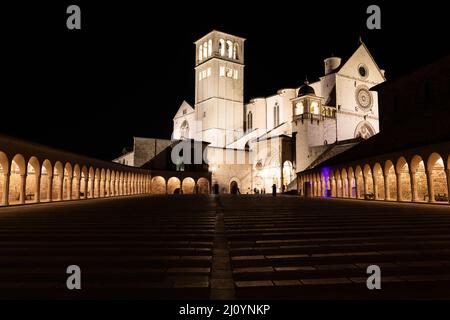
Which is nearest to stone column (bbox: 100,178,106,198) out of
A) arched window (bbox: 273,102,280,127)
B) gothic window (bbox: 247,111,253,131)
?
arched window (bbox: 273,102,280,127)

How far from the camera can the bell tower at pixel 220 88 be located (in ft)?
203

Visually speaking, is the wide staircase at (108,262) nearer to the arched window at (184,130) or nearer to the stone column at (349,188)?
the stone column at (349,188)

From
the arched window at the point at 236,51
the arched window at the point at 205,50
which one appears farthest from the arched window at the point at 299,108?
the arched window at the point at 205,50

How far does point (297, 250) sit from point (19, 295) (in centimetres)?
384

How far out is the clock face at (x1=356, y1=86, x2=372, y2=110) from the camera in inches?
2110

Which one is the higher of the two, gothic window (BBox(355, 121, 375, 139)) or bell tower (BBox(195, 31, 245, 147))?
bell tower (BBox(195, 31, 245, 147))

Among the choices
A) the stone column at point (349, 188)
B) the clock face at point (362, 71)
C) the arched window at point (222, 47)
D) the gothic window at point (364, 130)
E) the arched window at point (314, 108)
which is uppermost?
the arched window at point (222, 47)

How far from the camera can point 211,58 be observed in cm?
6219

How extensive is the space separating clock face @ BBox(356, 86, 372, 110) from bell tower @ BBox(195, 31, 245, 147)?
1977 cm

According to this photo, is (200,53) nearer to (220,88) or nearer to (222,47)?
(222,47)

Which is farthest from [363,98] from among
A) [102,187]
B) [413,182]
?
[102,187]

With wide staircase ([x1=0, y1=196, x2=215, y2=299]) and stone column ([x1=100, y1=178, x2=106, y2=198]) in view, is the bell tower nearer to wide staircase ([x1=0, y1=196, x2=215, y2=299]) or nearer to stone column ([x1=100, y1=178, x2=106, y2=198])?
stone column ([x1=100, y1=178, x2=106, y2=198])

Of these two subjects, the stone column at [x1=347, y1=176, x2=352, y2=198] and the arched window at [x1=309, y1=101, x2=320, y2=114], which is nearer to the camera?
the stone column at [x1=347, y1=176, x2=352, y2=198]
